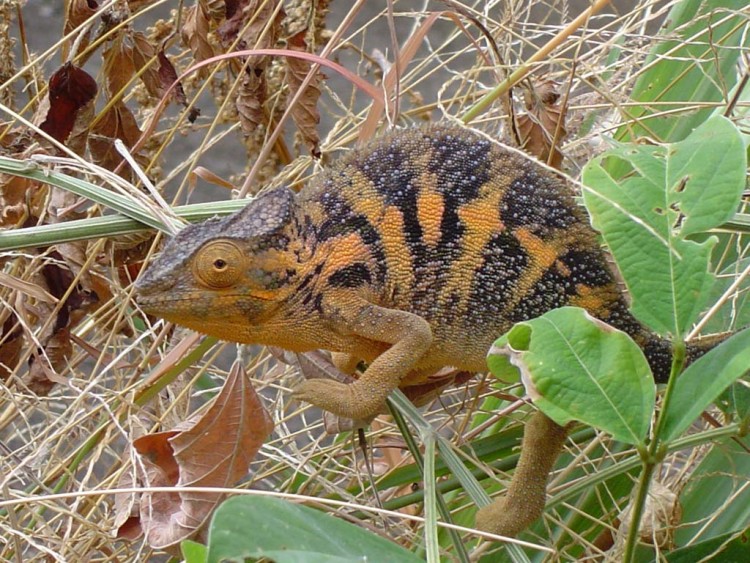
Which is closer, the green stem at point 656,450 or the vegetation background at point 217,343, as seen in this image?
the green stem at point 656,450

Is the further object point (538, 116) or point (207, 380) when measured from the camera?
point (207, 380)

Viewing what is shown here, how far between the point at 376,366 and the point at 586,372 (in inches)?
19.2

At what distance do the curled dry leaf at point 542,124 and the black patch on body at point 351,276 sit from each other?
33 centimetres

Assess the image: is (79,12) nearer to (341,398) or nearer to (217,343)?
(217,343)

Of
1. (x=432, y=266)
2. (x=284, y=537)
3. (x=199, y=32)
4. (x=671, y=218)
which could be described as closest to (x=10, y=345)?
(x=199, y=32)

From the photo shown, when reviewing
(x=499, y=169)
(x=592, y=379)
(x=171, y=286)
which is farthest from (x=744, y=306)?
(x=171, y=286)

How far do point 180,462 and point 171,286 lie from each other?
201mm

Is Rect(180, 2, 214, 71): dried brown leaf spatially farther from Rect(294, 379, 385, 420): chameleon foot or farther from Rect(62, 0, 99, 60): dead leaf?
Rect(294, 379, 385, 420): chameleon foot

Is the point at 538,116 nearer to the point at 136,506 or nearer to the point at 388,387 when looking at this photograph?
the point at 388,387

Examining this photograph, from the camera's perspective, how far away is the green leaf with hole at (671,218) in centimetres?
66

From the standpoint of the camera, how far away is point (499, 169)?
1.20 metres

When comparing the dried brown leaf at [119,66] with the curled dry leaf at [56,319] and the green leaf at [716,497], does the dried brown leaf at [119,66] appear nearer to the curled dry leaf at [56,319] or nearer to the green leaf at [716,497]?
the curled dry leaf at [56,319]

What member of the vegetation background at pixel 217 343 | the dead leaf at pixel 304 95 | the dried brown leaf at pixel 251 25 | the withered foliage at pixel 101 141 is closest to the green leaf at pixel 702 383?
the vegetation background at pixel 217 343

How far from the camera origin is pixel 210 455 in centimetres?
103
